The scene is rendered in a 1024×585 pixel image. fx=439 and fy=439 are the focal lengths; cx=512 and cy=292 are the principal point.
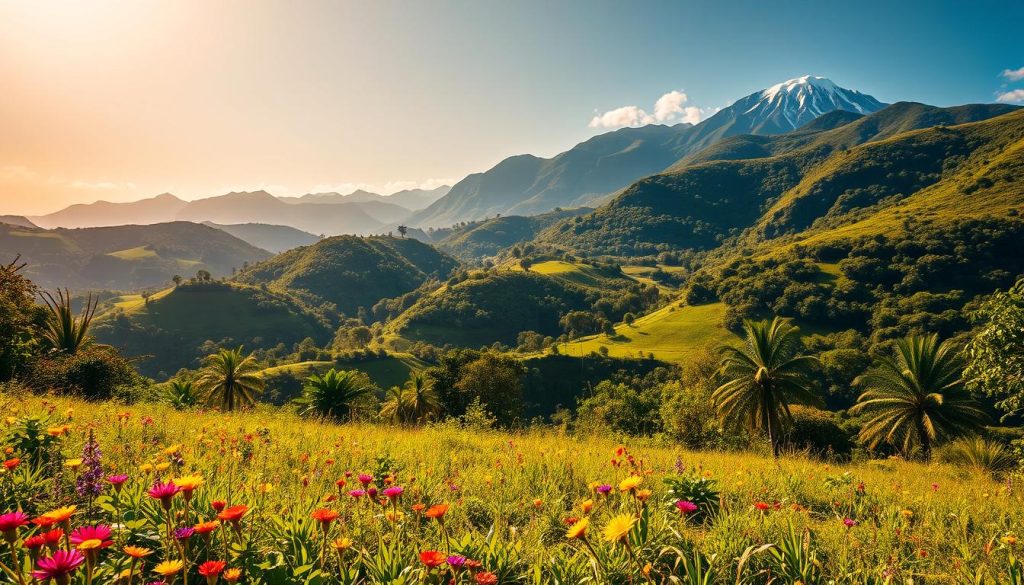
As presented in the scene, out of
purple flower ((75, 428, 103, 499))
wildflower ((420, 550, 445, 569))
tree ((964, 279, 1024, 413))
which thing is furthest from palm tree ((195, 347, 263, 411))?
tree ((964, 279, 1024, 413))

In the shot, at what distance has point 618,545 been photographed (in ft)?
9.68

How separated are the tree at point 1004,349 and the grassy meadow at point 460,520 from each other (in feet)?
20.6

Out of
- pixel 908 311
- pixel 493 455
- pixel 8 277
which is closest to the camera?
pixel 493 455

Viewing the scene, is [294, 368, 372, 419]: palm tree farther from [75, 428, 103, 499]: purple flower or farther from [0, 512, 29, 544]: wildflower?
[0, 512, 29, 544]: wildflower

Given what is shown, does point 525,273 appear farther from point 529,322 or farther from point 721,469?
point 721,469

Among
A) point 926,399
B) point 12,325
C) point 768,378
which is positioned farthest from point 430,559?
point 926,399

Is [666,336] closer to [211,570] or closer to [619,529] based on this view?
[619,529]

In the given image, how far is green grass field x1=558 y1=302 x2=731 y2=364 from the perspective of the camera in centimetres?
10850

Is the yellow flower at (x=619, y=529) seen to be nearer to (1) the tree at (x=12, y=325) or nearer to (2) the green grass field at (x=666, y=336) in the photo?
(1) the tree at (x=12, y=325)

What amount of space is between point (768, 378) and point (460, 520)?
81.3 feet

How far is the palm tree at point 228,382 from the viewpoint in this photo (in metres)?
29.6

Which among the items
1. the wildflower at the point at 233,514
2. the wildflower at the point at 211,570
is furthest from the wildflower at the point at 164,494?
the wildflower at the point at 211,570

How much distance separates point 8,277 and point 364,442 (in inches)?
683

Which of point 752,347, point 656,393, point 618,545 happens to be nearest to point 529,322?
point 656,393
